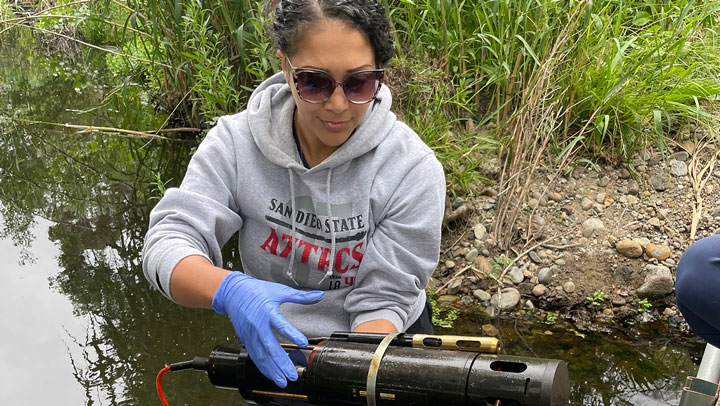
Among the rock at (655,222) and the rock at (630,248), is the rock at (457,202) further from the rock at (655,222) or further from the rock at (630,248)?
the rock at (655,222)

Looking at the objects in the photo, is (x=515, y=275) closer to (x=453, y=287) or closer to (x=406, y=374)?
(x=453, y=287)

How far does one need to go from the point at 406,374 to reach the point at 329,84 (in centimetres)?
67

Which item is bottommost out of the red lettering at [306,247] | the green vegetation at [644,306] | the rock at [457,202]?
the green vegetation at [644,306]

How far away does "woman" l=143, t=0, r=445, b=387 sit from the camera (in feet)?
5.75

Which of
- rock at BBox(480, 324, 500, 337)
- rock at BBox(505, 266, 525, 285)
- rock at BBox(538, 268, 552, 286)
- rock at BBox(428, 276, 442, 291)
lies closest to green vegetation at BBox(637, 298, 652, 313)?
rock at BBox(538, 268, 552, 286)

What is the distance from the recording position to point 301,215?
191cm

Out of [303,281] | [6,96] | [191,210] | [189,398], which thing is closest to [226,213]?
[191,210]

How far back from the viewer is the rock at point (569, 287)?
3166 millimetres

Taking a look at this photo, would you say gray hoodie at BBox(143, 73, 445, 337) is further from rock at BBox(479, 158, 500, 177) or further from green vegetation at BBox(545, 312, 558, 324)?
rock at BBox(479, 158, 500, 177)

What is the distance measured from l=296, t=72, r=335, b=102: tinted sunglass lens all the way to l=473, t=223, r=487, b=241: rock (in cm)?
186

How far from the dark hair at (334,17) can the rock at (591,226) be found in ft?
6.28

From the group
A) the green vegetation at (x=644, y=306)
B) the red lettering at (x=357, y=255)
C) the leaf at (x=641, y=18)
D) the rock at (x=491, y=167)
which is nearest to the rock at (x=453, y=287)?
the rock at (x=491, y=167)

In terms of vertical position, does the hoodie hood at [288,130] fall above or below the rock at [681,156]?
above

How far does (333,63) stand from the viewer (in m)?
1.67
